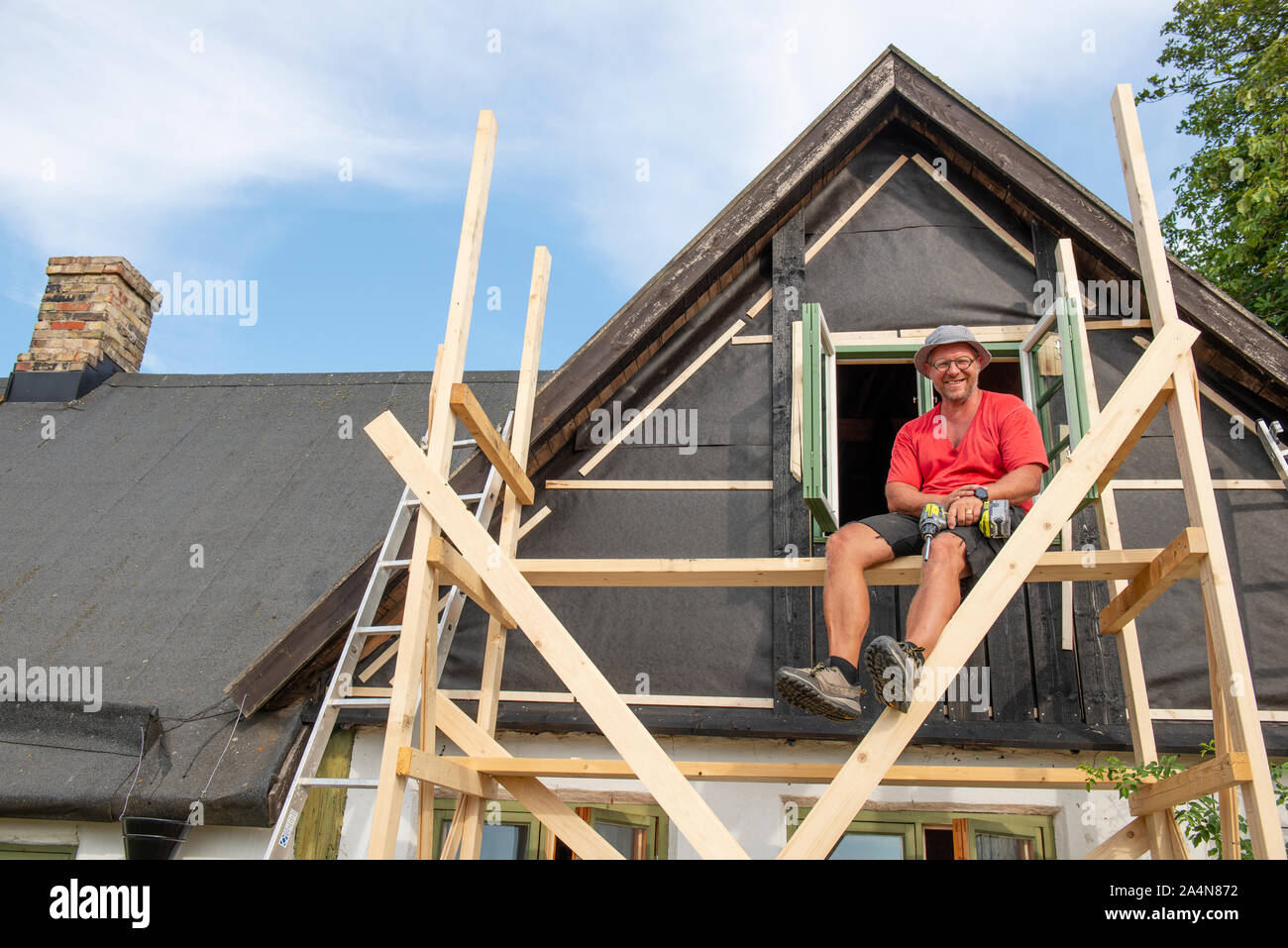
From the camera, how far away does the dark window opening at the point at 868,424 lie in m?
8.34

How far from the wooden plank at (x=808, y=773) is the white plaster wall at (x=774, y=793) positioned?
0.95 metres

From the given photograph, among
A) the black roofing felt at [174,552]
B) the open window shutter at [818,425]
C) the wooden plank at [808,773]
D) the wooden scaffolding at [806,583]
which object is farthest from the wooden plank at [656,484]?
the wooden plank at [808,773]

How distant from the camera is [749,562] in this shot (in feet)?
14.0

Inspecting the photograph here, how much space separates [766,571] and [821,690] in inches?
34.0

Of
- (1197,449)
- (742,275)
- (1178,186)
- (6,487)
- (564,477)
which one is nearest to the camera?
(1197,449)

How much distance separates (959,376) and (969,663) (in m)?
1.74

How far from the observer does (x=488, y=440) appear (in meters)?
4.65

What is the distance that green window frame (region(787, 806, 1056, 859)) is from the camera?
5176mm

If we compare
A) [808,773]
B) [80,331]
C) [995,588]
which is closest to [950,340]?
[995,588]

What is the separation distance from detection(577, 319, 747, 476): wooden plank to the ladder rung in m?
1.83

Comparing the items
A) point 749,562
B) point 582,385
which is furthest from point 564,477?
point 749,562

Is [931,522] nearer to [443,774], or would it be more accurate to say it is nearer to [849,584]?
[849,584]

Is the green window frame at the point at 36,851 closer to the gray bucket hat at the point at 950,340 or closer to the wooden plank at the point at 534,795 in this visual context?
the wooden plank at the point at 534,795
